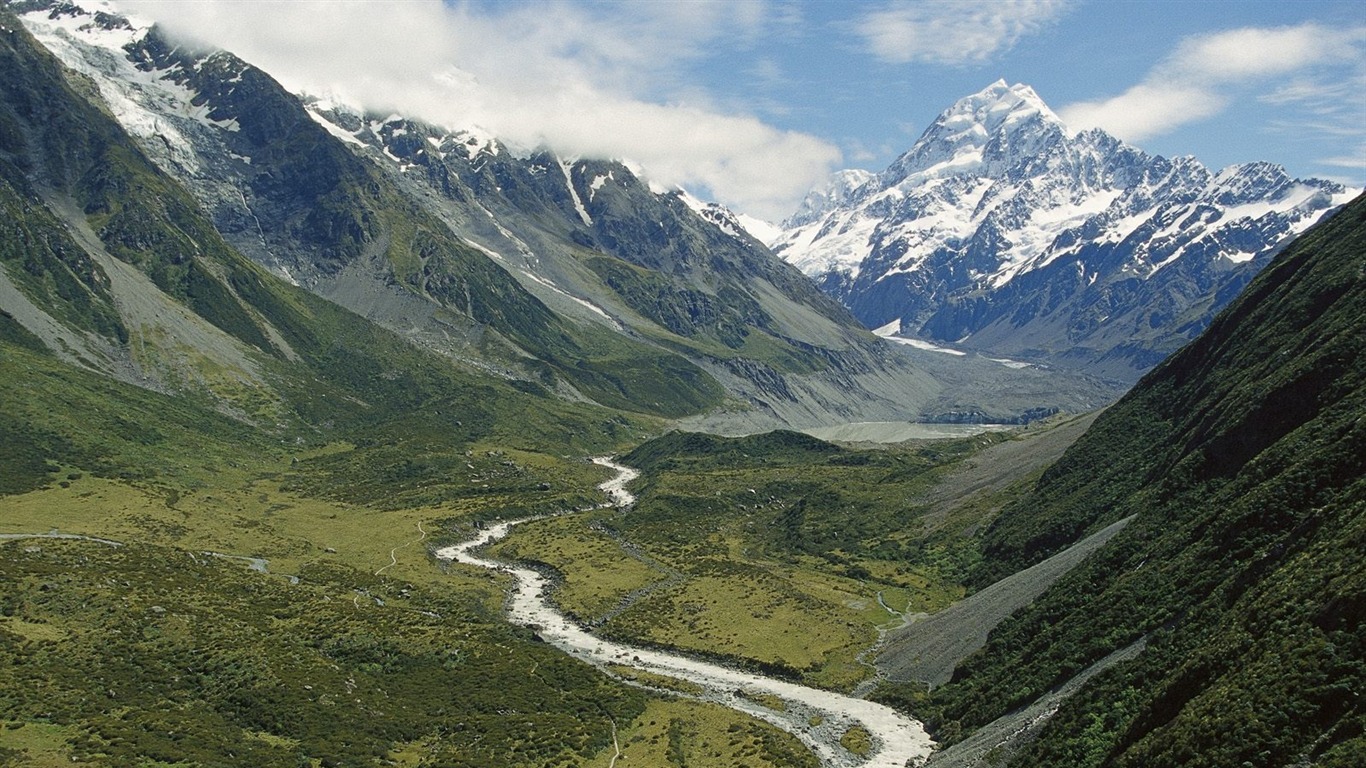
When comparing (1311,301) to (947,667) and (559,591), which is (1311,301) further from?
(559,591)

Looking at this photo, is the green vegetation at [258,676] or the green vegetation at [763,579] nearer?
the green vegetation at [258,676]

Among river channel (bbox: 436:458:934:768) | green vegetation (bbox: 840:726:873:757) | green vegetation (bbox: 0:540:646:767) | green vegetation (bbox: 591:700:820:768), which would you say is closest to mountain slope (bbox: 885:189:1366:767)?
river channel (bbox: 436:458:934:768)

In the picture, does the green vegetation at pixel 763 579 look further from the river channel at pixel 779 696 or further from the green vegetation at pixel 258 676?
A: the green vegetation at pixel 258 676

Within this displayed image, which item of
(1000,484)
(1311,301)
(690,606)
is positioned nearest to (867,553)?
(1000,484)

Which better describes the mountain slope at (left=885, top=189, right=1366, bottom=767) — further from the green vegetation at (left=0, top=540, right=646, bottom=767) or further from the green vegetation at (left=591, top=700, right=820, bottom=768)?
the green vegetation at (left=0, top=540, right=646, bottom=767)

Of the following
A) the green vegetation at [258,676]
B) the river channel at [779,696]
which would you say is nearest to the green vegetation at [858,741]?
the river channel at [779,696]
